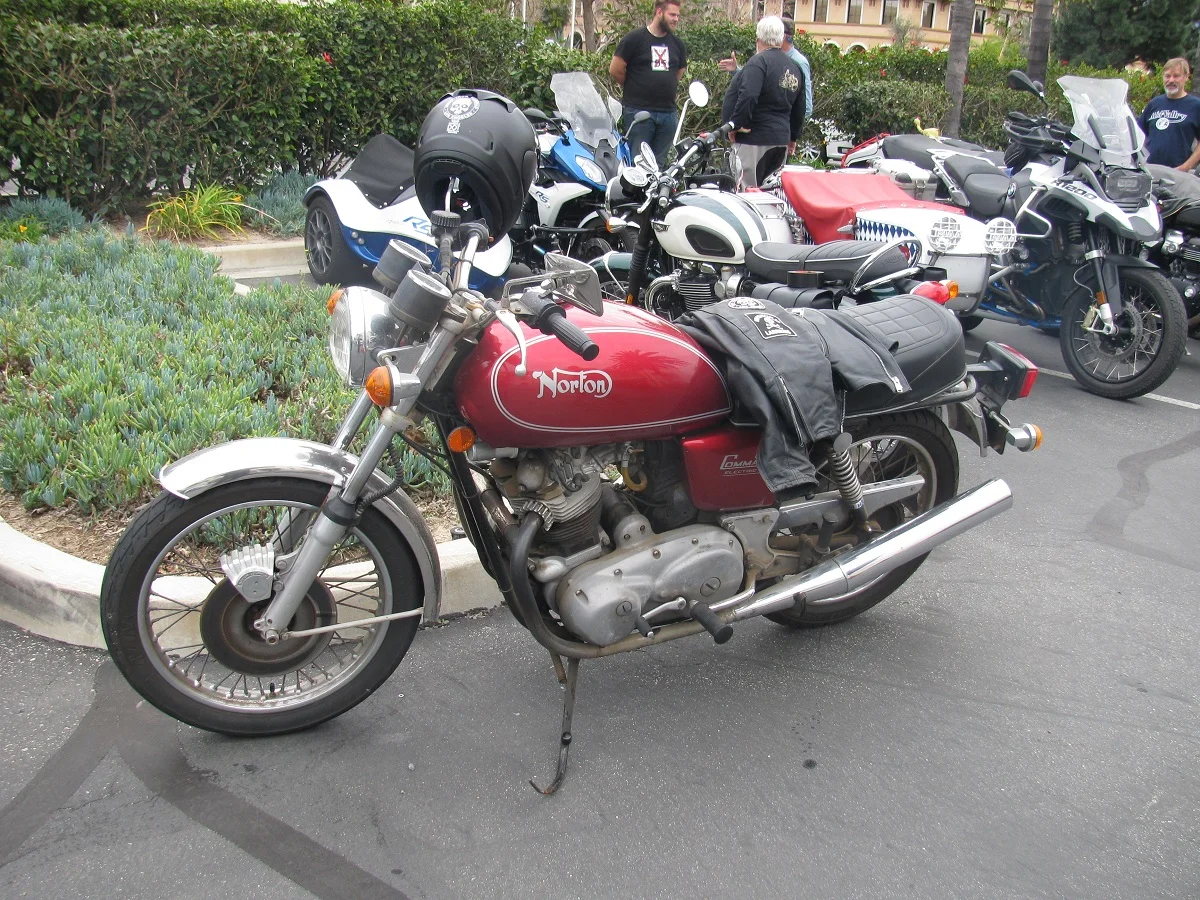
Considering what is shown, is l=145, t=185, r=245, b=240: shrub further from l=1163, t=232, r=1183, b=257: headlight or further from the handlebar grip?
l=1163, t=232, r=1183, b=257: headlight

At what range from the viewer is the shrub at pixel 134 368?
3564mm

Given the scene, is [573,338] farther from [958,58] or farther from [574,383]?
[958,58]

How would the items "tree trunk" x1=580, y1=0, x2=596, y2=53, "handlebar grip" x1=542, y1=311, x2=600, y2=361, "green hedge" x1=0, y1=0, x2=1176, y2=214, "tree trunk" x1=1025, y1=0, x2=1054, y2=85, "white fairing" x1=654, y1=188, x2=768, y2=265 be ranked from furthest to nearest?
1. "tree trunk" x1=580, y1=0, x2=596, y2=53
2. "tree trunk" x1=1025, y1=0, x2=1054, y2=85
3. "green hedge" x1=0, y1=0, x2=1176, y2=214
4. "white fairing" x1=654, y1=188, x2=768, y2=265
5. "handlebar grip" x1=542, y1=311, x2=600, y2=361

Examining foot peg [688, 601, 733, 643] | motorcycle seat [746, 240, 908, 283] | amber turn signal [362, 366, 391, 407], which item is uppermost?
amber turn signal [362, 366, 391, 407]

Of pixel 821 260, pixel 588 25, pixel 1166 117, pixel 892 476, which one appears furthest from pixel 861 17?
pixel 892 476

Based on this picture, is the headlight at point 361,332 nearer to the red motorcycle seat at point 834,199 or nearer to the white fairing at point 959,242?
the white fairing at point 959,242

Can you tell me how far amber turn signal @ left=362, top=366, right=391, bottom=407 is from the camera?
2.25m

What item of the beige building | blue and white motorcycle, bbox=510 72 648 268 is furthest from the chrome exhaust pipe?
the beige building

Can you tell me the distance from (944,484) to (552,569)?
1.45m

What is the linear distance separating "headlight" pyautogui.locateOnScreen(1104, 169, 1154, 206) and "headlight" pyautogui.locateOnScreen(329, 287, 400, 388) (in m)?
5.42

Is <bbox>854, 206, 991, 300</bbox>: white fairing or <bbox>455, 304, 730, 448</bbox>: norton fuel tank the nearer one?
<bbox>455, 304, 730, 448</bbox>: norton fuel tank

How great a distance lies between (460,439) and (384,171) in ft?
14.3

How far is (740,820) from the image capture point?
8.44 feet

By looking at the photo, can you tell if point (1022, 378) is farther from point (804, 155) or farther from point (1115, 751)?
point (804, 155)
